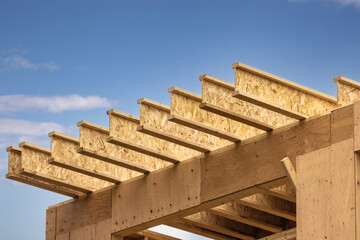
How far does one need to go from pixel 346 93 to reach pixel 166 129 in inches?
113

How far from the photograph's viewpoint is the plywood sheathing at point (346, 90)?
11.2m

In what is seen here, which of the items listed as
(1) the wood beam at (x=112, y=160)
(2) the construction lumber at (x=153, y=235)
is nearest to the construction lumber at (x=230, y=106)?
(1) the wood beam at (x=112, y=160)

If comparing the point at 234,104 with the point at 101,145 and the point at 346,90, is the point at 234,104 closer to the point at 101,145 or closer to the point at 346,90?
the point at 346,90

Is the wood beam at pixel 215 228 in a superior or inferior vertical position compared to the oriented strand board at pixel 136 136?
inferior

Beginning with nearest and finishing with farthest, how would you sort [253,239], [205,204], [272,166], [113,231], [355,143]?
[355,143]
[272,166]
[205,204]
[113,231]
[253,239]

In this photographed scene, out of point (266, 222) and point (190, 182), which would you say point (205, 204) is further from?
point (266, 222)

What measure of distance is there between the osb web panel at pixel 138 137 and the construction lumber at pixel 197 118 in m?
1.34

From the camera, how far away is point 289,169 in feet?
37.3

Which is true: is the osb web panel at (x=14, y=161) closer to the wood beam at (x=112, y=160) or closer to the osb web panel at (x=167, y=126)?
the wood beam at (x=112, y=160)

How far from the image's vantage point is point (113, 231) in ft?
47.0

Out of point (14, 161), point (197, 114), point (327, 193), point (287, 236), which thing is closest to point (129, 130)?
point (197, 114)

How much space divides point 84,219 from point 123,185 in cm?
112

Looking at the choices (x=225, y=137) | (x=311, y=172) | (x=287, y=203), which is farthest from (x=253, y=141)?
(x=287, y=203)

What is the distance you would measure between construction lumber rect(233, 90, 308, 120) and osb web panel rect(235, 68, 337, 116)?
10 cm
